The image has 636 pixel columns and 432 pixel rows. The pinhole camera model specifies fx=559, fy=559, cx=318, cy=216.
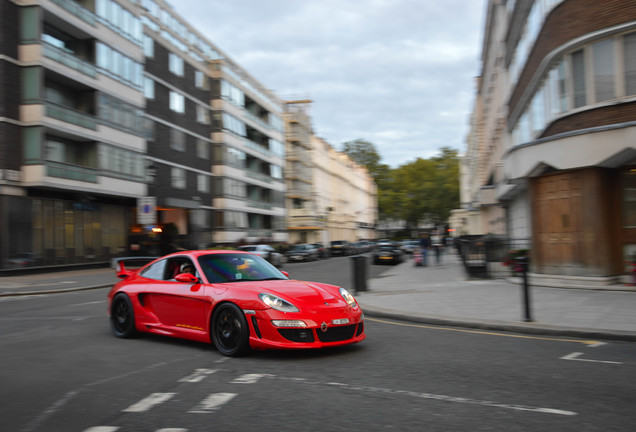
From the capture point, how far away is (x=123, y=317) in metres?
8.22

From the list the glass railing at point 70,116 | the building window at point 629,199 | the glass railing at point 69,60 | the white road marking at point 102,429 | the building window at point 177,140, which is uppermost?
the glass railing at point 69,60

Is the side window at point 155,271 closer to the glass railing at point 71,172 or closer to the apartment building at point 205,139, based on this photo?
the glass railing at point 71,172

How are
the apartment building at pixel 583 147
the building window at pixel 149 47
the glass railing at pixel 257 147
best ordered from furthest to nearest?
1. the glass railing at pixel 257 147
2. the building window at pixel 149 47
3. the apartment building at pixel 583 147

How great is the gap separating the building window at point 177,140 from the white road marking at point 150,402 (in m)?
37.8

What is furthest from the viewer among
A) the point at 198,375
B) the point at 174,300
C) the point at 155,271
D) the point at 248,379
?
the point at 155,271

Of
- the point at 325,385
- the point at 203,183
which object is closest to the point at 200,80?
the point at 203,183

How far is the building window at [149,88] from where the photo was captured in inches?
1490

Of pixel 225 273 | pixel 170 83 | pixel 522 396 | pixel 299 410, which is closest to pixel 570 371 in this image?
pixel 522 396

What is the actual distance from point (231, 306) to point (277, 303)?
0.58 meters

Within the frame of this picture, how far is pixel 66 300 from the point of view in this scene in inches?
574

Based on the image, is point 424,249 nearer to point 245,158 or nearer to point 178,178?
point 178,178

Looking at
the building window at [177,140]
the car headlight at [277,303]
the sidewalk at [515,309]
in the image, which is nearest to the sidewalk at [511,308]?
the sidewalk at [515,309]

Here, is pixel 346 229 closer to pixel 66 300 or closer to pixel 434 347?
pixel 66 300

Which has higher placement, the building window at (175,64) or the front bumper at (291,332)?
the building window at (175,64)
